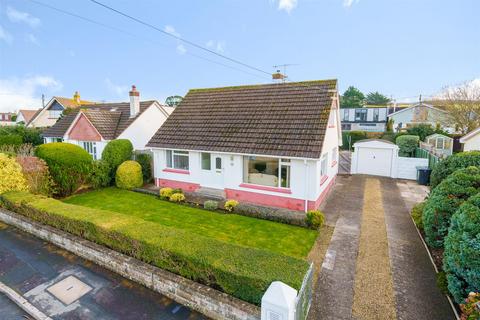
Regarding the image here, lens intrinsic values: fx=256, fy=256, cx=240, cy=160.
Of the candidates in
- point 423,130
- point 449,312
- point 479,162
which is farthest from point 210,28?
point 423,130

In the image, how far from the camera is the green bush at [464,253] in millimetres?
5020

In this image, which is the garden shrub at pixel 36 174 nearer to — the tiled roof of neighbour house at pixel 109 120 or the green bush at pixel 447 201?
the tiled roof of neighbour house at pixel 109 120

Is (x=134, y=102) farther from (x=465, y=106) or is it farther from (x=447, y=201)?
(x=465, y=106)

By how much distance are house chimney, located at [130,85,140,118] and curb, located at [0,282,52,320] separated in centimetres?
1600

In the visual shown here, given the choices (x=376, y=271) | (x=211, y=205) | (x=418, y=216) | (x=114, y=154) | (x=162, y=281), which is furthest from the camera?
(x=114, y=154)

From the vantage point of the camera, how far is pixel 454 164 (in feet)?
35.0

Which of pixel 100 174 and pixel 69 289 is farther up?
pixel 100 174

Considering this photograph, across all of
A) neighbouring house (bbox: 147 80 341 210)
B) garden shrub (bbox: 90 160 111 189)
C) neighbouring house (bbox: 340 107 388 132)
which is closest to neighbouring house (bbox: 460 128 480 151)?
neighbouring house (bbox: 147 80 341 210)

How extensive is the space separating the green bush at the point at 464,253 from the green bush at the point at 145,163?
52.4ft

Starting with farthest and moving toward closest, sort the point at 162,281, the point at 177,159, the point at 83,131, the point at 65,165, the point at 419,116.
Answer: the point at 419,116
the point at 83,131
the point at 177,159
the point at 65,165
the point at 162,281

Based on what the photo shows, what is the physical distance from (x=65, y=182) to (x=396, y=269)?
51.2 ft

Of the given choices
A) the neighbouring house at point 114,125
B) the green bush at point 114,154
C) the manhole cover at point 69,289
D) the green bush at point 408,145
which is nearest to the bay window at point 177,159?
the green bush at point 114,154

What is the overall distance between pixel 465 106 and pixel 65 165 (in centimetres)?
3922

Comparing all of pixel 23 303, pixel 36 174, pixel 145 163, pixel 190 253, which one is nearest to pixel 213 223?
pixel 190 253
